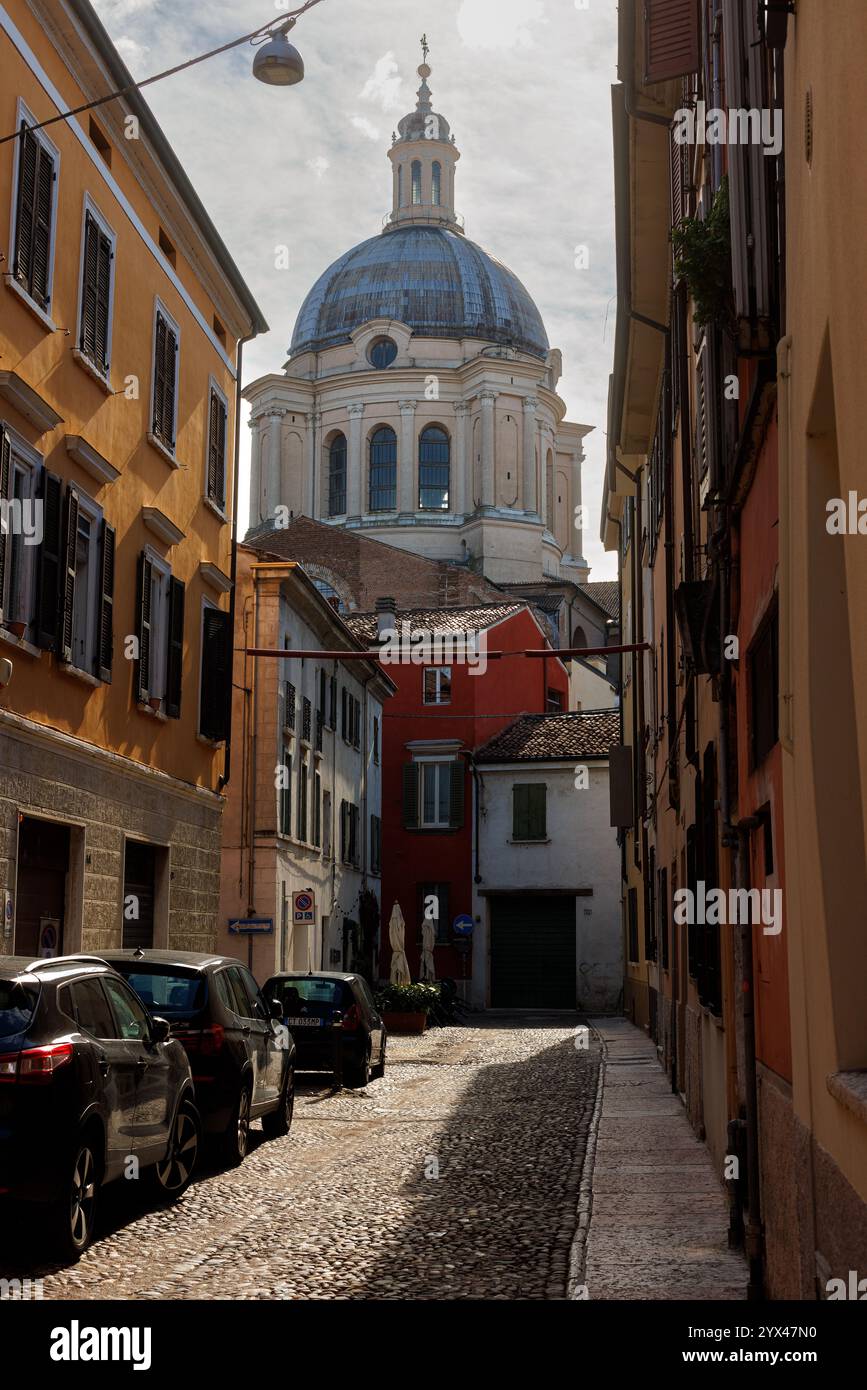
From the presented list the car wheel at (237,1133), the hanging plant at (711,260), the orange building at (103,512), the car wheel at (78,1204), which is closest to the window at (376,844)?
the orange building at (103,512)

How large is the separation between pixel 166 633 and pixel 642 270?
22.6 ft

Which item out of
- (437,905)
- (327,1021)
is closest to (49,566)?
(327,1021)

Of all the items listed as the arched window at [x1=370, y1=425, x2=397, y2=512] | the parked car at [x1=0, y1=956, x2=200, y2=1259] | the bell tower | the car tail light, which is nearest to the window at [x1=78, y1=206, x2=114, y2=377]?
the parked car at [x1=0, y1=956, x2=200, y2=1259]

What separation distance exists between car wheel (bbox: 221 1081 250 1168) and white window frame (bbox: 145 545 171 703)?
7167mm

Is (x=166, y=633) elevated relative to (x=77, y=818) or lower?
elevated

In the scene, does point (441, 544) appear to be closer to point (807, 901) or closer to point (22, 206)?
point (22, 206)

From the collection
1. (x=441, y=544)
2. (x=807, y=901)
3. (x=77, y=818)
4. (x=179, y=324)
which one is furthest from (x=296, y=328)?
(x=807, y=901)

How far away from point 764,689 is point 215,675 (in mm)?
14435

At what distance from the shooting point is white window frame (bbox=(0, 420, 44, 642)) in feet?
46.3

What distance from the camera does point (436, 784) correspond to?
49781 mm

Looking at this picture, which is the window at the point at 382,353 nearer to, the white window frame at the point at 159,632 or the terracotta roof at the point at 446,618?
the terracotta roof at the point at 446,618
